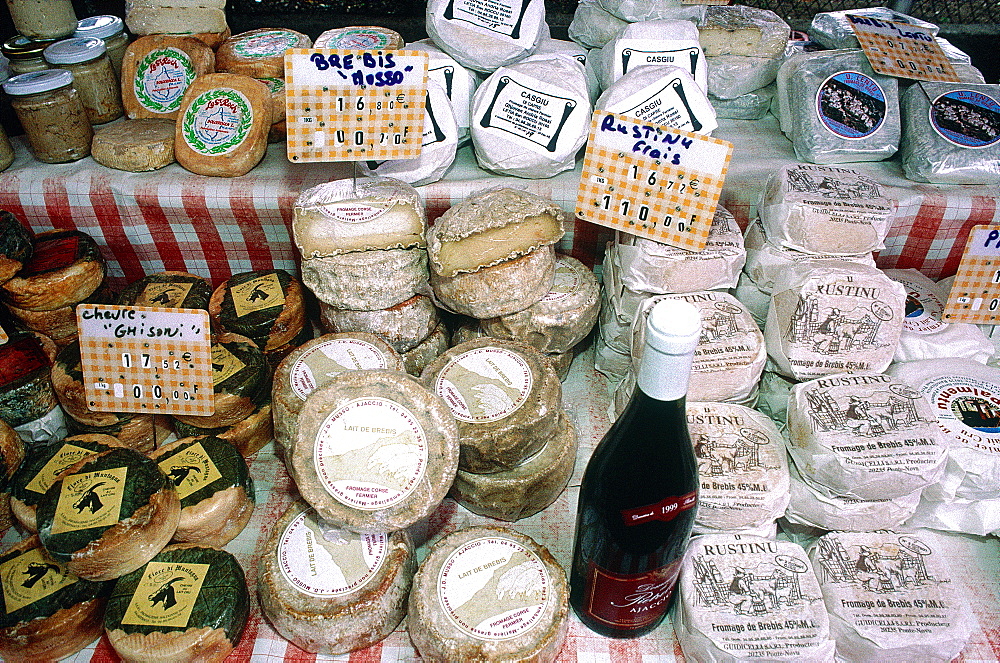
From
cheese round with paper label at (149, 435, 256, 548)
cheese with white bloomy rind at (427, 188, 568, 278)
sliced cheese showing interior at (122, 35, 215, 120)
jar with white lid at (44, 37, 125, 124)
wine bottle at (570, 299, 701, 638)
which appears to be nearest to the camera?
wine bottle at (570, 299, 701, 638)

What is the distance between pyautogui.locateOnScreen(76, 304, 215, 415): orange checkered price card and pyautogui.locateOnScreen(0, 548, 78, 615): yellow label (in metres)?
0.42

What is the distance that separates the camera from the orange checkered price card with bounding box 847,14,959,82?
7.29 ft

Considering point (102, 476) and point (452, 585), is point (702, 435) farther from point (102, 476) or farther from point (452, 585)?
point (102, 476)

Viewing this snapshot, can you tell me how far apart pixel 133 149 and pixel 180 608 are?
1.48 m

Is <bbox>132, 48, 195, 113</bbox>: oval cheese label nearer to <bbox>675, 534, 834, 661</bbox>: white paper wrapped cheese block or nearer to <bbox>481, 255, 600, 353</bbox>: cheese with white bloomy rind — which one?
<bbox>481, 255, 600, 353</bbox>: cheese with white bloomy rind

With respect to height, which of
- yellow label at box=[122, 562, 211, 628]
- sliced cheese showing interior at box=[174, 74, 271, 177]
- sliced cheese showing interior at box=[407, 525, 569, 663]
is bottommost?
yellow label at box=[122, 562, 211, 628]

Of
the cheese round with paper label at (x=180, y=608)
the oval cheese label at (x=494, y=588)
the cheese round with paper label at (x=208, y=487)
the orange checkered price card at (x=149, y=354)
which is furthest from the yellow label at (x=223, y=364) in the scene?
the oval cheese label at (x=494, y=588)

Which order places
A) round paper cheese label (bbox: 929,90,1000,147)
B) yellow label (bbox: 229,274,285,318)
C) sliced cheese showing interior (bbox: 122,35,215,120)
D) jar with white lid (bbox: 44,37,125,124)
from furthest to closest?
sliced cheese showing interior (bbox: 122,35,215,120), jar with white lid (bbox: 44,37,125,124), round paper cheese label (bbox: 929,90,1000,147), yellow label (bbox: 229,274,285,318)

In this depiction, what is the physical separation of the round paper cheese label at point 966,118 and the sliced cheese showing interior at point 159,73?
2.52 metres

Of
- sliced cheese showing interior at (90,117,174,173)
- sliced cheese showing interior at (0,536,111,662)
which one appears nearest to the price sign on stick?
sliced cheese showing interior at (0,536,111,662)

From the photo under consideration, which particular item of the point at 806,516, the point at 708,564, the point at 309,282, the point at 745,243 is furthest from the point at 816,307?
the point at 309,282

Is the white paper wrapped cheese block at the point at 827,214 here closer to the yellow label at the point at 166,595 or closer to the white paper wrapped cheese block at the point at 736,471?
the white paper wrapped cheese block at the point at 736,471

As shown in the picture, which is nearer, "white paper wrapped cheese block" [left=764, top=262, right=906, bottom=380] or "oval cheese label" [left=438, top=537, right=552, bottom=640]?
"oval cheese label" [left=438, top=537, right=552, bottom=640]

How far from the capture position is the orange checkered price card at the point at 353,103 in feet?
5.68
